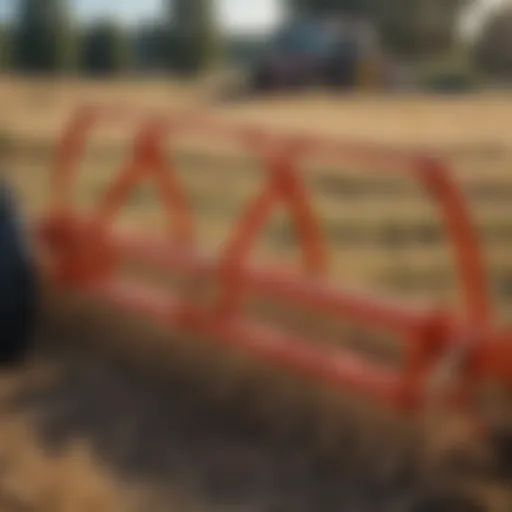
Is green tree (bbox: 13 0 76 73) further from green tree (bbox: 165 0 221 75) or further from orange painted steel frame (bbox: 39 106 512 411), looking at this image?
orange painted steel frame (bbox: 39 106 512 411)

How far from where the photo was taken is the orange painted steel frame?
4.11m

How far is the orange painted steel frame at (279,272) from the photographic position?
411 centimetres

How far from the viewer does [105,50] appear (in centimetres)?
2517

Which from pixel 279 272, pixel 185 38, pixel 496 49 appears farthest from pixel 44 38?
pixel 279 272

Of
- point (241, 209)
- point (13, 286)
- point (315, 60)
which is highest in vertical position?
point (13, 286)

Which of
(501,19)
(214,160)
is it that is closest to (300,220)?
A: (214,160)

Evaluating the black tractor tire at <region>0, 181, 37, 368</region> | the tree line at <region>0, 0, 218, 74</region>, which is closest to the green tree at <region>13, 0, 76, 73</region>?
the tree line at <region>0, 0, 218, 74</region>

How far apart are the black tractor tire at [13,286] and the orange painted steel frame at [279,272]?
0.45 metres

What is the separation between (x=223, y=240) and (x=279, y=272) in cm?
349

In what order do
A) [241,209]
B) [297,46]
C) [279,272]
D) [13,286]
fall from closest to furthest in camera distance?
[279,272], [13,286], [241,209], [297,46]

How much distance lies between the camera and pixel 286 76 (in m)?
21.7

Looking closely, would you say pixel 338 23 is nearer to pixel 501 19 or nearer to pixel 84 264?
pixel 501 19

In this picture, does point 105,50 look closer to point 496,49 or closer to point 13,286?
point 496,49

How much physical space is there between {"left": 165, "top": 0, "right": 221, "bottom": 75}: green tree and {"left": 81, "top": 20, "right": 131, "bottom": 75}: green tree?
42.3 inches
